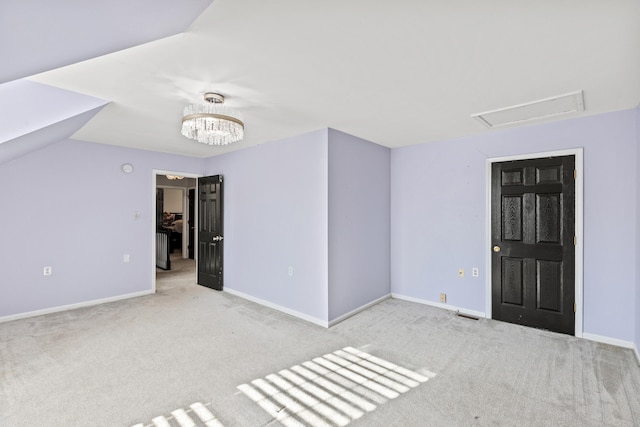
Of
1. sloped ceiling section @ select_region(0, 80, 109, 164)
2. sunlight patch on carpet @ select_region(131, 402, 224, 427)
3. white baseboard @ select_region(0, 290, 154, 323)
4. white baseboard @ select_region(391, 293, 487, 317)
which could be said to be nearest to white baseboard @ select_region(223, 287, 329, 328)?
white baseboard @ select_region(0, 290, 154, 323)

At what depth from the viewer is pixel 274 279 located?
4.22 metres

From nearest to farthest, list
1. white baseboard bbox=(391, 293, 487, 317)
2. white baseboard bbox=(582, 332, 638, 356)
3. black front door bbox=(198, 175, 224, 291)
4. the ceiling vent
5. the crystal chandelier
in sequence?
the crystal chandelier < the ceiling vent < white baseboard bbox=(582, 332, 638, 356) < white baseboard bbox=(391, 293, 487, 317) < black front door bbox=(198, 175, 224, 291)

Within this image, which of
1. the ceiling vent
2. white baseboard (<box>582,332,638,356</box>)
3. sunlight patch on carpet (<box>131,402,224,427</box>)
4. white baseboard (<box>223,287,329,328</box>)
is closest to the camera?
sunlight patch on carpet (<box>131,402,224,427</box>)

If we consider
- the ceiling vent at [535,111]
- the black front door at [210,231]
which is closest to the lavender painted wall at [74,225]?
the black front door at [210,231]

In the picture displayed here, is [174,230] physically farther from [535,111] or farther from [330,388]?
[535,111]

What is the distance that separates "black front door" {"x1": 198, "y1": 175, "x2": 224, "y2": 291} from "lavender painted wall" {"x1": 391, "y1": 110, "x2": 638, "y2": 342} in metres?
2.91

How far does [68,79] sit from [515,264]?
4.78m

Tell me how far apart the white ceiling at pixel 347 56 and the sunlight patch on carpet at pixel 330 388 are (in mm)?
2353

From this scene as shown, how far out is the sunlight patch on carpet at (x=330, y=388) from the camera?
201 centimetres

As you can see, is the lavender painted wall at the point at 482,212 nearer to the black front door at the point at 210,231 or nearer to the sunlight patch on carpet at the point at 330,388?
the sunlight patch on carpet at the point at 330,388

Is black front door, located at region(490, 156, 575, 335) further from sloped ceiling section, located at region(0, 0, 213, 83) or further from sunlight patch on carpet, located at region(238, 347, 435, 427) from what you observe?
sloped ceiling section, located at region(0, 0, 213, 83)

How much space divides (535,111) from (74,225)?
583 cm

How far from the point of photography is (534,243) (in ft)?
11.5

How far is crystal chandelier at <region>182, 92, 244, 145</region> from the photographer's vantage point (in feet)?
7.98
